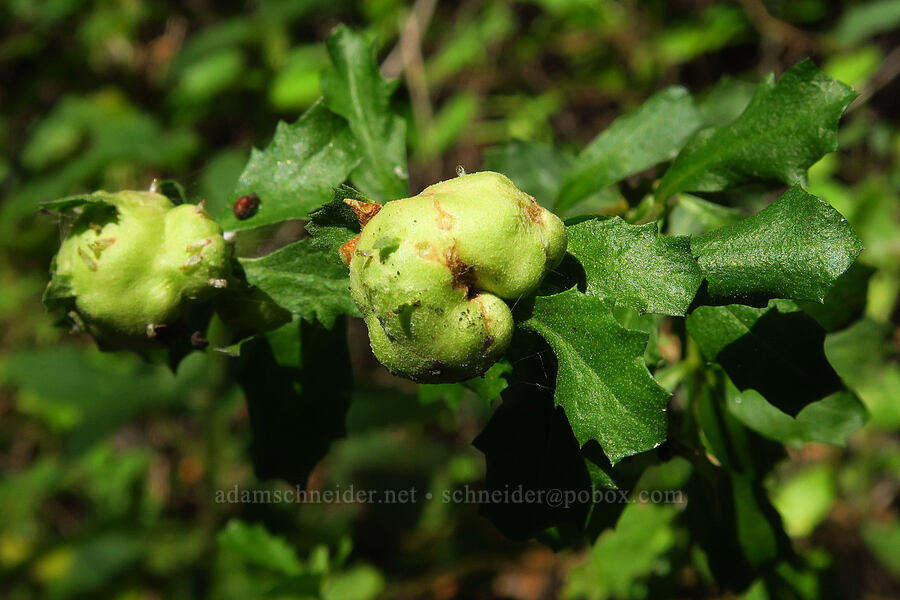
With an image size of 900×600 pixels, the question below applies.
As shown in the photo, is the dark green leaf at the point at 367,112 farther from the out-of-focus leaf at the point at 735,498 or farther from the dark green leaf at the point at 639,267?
the out-of-focus leaf at the point at 735,498

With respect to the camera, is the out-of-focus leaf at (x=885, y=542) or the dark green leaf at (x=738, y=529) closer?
the dark green leaf at (x=738, y=529)

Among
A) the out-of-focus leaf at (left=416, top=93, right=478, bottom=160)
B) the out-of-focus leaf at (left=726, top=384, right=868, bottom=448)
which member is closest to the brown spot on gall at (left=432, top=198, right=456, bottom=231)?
the out-of-focus leaf at (left=726, top=384, right=868, bottom=448)

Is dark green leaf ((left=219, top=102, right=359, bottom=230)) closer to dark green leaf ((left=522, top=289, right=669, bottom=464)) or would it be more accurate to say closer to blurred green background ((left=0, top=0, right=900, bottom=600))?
dark green leaf ((left=522, top=289, right=669, bottom=464))

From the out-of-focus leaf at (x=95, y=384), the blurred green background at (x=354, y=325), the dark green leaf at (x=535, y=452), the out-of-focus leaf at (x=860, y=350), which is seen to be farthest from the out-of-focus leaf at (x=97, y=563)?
the out-of-focus leaf at (x=860, y=350)

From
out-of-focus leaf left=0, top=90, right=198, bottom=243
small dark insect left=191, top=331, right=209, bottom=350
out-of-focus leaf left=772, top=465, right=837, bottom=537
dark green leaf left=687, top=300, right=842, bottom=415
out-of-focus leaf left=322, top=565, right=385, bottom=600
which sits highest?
dark green leaf left=687, top=300, right=842, bottom=415

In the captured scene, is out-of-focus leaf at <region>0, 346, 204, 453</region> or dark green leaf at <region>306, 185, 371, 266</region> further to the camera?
out-of-focus leaf at <region>0, 346, 204, 453</region>

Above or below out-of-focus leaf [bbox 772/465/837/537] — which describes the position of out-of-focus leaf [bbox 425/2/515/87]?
above
